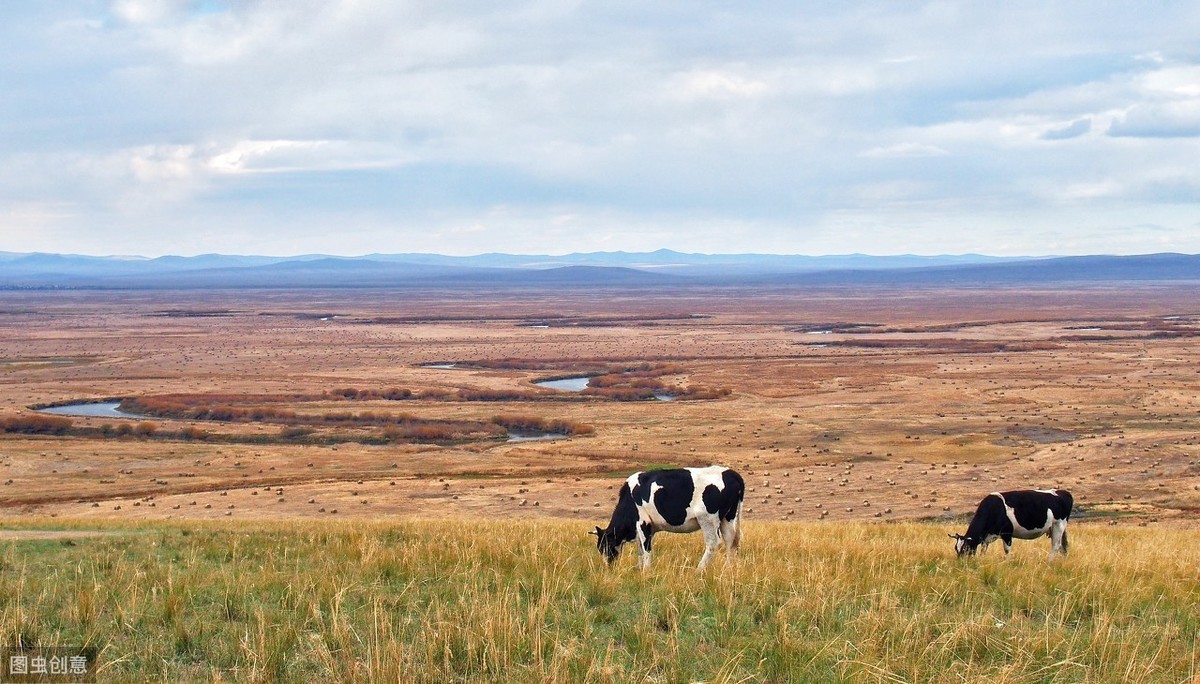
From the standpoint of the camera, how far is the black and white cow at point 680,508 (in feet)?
40.8

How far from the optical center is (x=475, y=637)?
25.0 feet

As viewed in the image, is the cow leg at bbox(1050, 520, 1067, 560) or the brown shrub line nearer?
the cow leg at bbox(1050, 520, 1067, 560)

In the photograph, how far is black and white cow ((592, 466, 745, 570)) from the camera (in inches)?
489

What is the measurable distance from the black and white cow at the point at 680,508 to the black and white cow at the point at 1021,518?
504cm

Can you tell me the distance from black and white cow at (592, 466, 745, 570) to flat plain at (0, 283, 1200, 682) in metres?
0.58

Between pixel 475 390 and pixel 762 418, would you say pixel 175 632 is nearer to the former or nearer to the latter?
pixel 762 418

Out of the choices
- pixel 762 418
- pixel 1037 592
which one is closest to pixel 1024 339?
pixel 762 418

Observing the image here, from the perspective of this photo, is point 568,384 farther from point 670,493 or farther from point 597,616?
point 597,616

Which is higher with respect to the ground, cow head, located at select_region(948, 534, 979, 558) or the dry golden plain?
cow head, located at select_region(948, 534, 979, 558)

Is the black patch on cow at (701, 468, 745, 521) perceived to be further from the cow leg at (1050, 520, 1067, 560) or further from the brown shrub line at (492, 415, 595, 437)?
the brown shrub line at (492, 415, 595, 437)

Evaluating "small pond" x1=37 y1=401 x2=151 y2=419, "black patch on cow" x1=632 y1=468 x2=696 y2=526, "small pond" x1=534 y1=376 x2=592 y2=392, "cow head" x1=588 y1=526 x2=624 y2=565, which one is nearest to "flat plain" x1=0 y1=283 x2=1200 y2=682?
"cow head" x1=588 y1=526 x2=624 y2=565

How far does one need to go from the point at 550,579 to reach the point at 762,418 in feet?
167

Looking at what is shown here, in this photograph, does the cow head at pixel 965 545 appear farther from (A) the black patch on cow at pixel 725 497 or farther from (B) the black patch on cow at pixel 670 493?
(B) the black patch on cow at pixel 670 493

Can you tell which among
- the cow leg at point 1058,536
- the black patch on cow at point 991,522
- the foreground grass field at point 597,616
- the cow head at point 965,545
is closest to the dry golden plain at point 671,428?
the cow leg at point 1058,536
